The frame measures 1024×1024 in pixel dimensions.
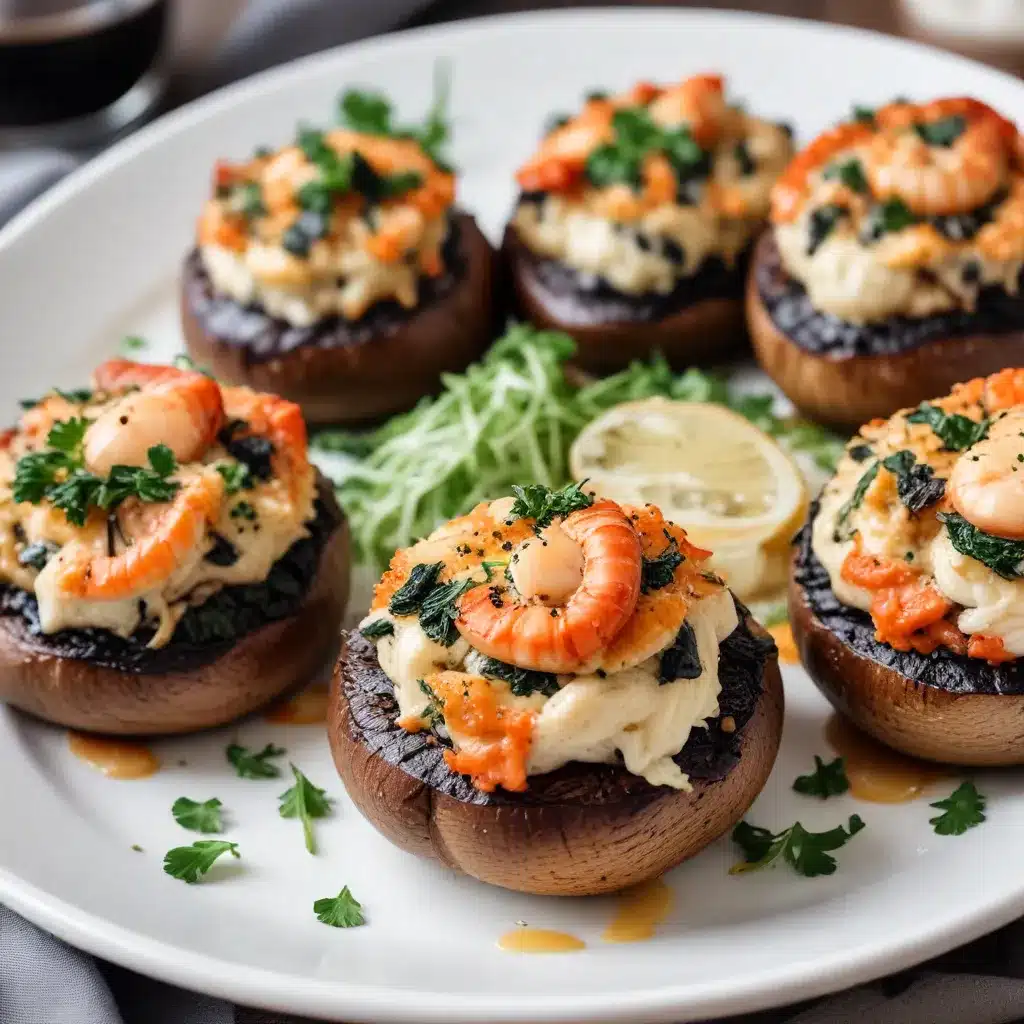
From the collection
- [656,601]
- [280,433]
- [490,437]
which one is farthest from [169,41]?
[656,601]

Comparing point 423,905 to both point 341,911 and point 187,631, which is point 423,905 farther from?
point 187,631

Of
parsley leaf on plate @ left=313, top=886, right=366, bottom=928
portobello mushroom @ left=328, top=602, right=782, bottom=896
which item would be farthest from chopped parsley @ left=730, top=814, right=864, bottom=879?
parsley leaf on plate @ left=313, top=886, right=366, bottom=928

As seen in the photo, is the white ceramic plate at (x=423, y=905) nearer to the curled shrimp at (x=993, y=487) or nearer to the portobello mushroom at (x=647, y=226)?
the curled shrimp at (x=993, y=487)

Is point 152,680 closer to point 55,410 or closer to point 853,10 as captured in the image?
point 55,410

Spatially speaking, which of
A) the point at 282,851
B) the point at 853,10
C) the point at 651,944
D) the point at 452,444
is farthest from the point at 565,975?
the point at 853,10

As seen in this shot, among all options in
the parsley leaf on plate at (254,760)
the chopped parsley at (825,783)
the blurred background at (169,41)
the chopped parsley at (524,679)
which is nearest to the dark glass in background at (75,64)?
the blurred background at (169,41)
